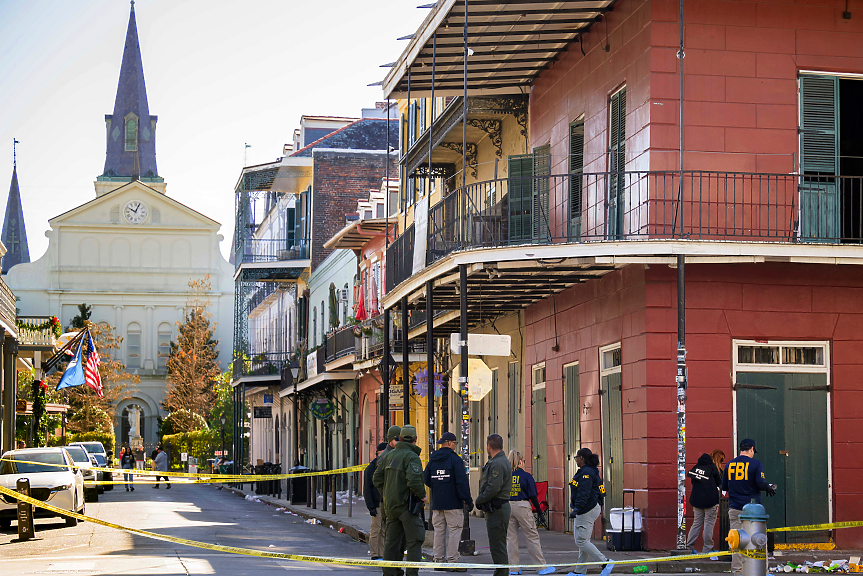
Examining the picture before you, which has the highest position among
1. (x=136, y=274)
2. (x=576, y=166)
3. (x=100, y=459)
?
(x=136, y=274)

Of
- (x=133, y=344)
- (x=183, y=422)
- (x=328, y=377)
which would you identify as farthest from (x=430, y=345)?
(x=133, y=344)

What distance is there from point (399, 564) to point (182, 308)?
2772 inches

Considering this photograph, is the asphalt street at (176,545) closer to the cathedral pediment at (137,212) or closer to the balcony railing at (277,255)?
the balcony railing at (277,255)

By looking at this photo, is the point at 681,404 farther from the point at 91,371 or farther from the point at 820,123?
the point at 91,371

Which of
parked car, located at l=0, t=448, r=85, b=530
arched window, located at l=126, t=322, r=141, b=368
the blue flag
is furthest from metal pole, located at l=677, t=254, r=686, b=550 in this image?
arched window, located at l=126, t=322, r=141, b=368

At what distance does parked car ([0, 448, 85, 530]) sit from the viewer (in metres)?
20.7

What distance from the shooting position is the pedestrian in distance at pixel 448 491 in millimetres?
13172

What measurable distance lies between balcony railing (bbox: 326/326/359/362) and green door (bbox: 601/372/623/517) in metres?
13.8

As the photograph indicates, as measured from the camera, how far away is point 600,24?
17.2 m

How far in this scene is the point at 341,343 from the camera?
32562 millimetres

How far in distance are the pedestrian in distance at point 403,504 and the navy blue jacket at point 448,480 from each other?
1152 mm

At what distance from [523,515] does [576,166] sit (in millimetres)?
7112

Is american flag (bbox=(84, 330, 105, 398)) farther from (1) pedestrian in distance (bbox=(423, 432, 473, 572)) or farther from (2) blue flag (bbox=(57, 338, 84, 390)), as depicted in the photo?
(1) pedestrian in distance (bbox=(423, 432, 473, 572))

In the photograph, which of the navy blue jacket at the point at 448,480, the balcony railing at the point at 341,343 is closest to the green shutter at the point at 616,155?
the navy blue jacket at the point at 448,480
